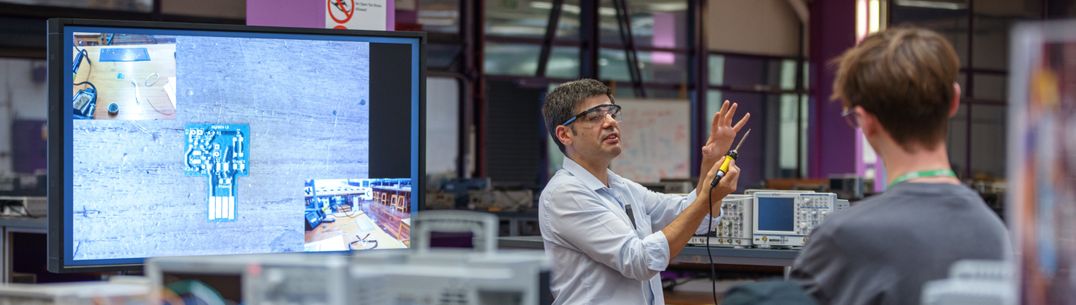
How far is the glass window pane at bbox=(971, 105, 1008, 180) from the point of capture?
15820 millimetres

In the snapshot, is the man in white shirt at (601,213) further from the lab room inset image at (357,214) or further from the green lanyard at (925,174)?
the green lanyard at (925,174)

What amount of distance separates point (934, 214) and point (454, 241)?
19.2 ft

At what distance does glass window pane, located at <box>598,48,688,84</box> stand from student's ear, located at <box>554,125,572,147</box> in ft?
34.4

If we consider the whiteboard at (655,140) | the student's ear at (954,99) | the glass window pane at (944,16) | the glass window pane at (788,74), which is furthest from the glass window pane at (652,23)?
the student's ear at (954,99)

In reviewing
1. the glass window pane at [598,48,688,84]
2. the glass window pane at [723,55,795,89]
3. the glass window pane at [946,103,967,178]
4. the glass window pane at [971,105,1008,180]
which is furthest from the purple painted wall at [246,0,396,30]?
the glass window pane at [971,105,1008,180]

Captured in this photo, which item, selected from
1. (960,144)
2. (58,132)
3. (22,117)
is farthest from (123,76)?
(960,144)

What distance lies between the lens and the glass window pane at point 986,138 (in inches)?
623

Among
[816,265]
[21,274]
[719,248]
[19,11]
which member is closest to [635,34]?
[19,11]

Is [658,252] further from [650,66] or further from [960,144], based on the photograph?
[960,144]

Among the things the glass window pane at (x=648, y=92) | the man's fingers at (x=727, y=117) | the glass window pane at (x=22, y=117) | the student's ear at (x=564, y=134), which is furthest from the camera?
the glass window pane at (x=648, y=92)

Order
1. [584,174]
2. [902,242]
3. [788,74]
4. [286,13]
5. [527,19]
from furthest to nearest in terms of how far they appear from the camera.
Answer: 1. [788,74]
2. [527,19]
3. [286,13]
4. [584,174]
5. [902,242]

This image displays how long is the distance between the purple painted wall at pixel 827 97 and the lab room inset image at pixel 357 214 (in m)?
12.2

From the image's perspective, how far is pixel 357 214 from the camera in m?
2.99

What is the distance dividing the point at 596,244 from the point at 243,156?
2.65 ft
